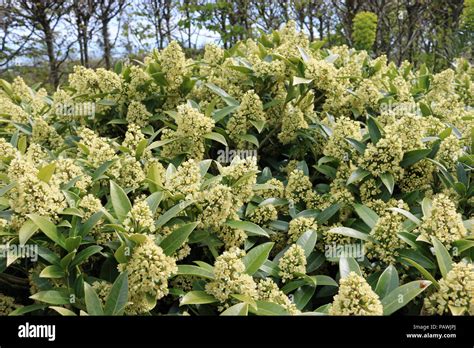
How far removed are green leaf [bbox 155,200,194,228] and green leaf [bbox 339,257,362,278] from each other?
0.76m

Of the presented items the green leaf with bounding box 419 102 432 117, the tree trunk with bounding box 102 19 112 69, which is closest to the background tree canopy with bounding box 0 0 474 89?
the tree trunk with bounding box 102 19 112 69

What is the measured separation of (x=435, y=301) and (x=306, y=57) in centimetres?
182

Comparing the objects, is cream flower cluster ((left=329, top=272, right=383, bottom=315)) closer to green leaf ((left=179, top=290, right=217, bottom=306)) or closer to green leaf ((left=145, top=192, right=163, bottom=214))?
green leaf ((left=179, top=290, right=217, bottom=306))

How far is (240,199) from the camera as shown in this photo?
2406 millimetres

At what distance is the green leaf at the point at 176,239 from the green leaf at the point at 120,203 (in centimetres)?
25

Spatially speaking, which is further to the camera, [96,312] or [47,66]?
[47,66]

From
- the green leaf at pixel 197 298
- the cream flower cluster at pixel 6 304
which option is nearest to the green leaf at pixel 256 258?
the green leaf at pixel 197 298

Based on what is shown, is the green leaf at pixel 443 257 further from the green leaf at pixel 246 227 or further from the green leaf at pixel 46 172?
Result: the green leaf at pixel 46 172

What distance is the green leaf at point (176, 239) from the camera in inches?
82.0

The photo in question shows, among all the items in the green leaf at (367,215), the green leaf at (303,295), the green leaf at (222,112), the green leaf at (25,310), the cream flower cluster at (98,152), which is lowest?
the green leaf at (303,295)

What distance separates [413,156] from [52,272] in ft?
6.34
